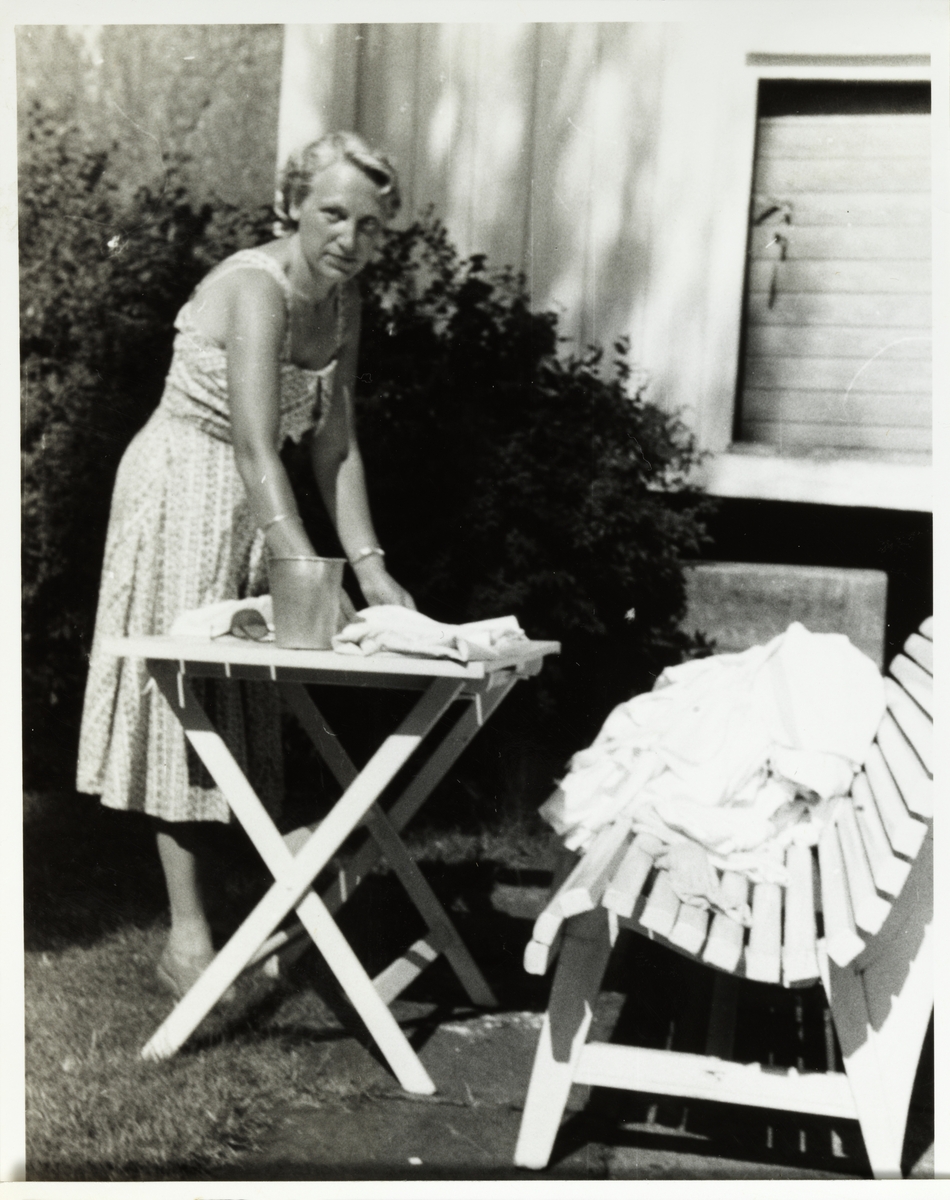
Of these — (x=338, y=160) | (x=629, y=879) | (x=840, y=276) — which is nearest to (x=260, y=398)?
(x=338, y=160)

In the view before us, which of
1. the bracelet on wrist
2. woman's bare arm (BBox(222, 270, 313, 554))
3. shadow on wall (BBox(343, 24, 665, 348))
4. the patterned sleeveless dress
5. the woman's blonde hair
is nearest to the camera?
woman's bare arm (BBox(222, 270, 313, 554))

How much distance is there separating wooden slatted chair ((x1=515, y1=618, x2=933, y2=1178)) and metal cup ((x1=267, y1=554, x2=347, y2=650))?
2.28ft

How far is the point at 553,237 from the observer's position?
16.8 feet

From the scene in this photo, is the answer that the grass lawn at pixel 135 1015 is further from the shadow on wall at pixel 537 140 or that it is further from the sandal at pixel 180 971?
the shadow on wall at pixel 537 140

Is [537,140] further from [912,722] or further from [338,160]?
[912,722]

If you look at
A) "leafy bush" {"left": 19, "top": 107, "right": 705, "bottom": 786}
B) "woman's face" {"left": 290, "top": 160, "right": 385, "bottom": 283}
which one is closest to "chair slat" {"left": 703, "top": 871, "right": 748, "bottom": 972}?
"woman's face" {"left": 290, "top": 160, "right": 385, "bottom": 283}

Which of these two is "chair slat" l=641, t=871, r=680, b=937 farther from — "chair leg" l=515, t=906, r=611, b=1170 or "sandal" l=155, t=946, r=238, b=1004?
"sandal" l=155, t=946, r=238, b=1004

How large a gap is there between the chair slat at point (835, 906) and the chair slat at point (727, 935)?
16 cm

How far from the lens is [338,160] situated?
9.39 ft

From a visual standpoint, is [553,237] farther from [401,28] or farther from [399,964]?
[399,964]

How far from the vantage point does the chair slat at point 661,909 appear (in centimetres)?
230

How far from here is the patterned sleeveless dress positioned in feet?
9.73
